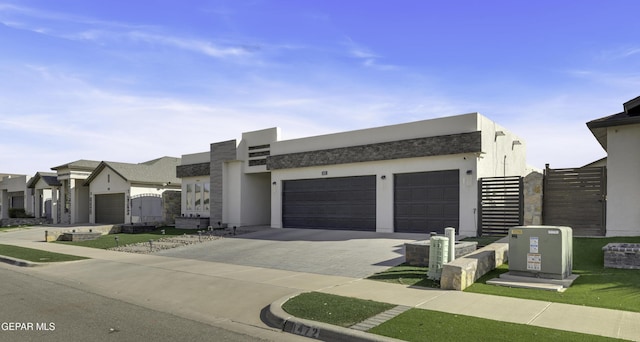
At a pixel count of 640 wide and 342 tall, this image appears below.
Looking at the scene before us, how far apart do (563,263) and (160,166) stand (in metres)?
36.4

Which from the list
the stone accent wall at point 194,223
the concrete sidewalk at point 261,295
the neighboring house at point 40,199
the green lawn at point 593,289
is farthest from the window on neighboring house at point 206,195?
the neighboring house at point 40,199

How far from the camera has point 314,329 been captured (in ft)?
22.9

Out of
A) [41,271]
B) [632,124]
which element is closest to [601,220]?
[632,124]

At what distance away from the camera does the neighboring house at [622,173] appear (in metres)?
14.4

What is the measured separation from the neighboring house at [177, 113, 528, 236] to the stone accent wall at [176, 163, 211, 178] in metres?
1.22

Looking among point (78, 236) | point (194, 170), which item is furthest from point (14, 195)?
point (78, 236)

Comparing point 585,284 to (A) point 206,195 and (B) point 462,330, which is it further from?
(A) point 206,195

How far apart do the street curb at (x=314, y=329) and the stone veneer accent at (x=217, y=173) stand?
830 inches

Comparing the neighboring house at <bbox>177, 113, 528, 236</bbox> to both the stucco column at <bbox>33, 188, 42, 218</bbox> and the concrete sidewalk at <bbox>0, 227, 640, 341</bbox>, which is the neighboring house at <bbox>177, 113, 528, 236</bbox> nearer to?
the concrete sidewalk at <bbox>0, 227, 640, 341</bbox>

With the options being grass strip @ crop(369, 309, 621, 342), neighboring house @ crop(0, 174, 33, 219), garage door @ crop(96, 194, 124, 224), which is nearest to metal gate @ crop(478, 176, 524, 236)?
grass strip @ crop(369, 309, 621, 342)

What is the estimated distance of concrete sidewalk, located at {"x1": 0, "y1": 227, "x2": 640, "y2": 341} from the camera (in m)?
6.98

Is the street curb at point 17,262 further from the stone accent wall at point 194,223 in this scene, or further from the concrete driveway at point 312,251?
the stone accent wall at point 194,223

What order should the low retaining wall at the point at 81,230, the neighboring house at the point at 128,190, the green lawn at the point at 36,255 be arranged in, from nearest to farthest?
the green lawn at the point at 36,255 < the low retaining wall at the point at 81,230 < the neighboring house at the point at 128,190

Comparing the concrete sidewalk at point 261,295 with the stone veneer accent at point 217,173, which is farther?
the stone veneer accent at point 217,173
